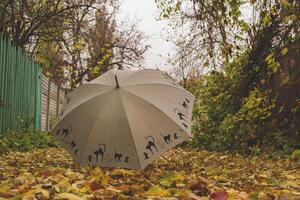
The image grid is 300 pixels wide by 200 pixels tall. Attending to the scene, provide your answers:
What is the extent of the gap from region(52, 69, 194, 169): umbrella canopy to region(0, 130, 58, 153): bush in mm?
A: 3464

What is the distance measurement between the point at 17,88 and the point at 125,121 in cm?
665

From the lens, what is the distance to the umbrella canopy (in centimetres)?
536

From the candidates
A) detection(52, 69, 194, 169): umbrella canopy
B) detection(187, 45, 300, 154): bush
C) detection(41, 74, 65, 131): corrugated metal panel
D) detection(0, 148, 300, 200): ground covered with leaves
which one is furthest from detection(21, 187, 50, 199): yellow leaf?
detection(41, 74, 65, 131): corrugated metal panel

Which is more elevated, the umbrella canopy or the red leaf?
the umbrella canopy

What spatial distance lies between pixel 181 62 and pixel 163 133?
992cm

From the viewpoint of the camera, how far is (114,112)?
5.50 m

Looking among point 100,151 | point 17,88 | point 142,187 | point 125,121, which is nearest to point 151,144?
point 125,121

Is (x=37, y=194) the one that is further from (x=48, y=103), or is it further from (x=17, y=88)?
(x=48, y=103)

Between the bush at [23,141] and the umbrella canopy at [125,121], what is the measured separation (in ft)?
11.4

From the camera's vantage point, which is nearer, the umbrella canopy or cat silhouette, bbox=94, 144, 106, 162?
the umbrella canopy

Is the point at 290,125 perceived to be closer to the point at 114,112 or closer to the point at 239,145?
the point at 239,145

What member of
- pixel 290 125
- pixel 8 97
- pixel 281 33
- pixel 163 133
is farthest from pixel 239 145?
pixel 163 133

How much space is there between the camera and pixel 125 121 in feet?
17.7

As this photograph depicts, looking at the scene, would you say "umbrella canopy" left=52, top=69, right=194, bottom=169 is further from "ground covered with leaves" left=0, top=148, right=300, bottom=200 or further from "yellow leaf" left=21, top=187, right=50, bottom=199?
"yellow leaf" left=21, top=187, right=50, bottom=199
